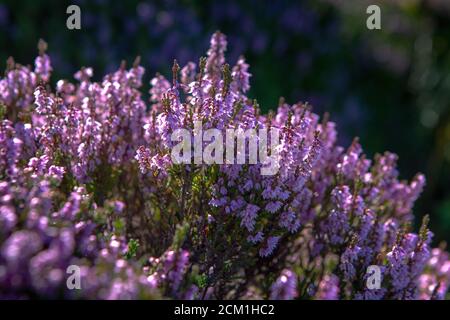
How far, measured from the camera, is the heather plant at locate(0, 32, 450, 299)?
3.05 m

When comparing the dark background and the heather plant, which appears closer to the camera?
the heather plant

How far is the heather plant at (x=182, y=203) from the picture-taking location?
3.05m

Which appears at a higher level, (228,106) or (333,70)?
(333,70)

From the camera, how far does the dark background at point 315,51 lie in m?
8.70

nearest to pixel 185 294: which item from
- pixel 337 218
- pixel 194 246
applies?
pixel 194 246

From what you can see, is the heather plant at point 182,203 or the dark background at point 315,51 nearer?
the heather plant at point 182,203

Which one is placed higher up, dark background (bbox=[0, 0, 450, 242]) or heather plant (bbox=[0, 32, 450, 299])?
dark background (bbox=[0, 0, 450, 242])

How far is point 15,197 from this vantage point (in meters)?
3.18

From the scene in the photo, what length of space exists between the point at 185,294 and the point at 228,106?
0.97m

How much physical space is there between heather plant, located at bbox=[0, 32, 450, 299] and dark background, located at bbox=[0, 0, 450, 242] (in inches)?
160

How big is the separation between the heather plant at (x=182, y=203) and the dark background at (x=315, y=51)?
4.07 metres

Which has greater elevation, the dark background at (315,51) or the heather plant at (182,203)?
the dark background at (315,51)

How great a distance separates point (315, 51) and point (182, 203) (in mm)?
6962

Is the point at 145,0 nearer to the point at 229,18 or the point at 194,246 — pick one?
the point at 229,18
